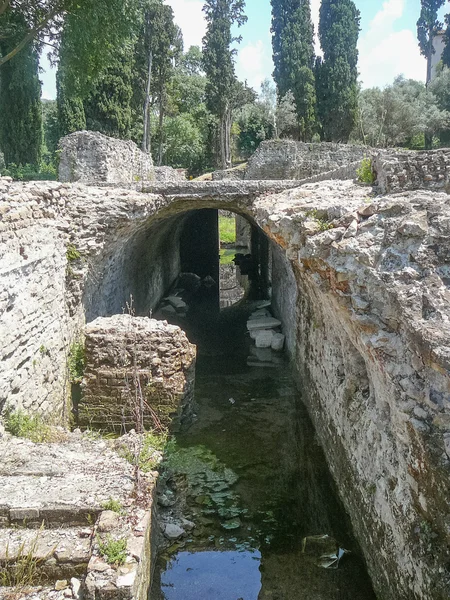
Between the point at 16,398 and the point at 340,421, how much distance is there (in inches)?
159

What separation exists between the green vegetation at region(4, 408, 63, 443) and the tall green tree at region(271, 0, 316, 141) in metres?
25.8

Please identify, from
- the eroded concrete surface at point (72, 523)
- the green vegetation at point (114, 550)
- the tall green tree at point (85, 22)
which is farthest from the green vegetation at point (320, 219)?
the tall green tree at point (85, 22)

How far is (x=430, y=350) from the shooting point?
378 centimetres

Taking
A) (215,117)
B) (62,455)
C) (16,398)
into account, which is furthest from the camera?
(215,117)

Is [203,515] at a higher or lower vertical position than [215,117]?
lower

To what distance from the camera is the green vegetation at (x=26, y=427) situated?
586 cm

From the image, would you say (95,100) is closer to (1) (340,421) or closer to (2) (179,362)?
(2) (179,362)

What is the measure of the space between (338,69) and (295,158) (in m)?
14.7

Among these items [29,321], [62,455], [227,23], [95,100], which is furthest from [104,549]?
[227,23]

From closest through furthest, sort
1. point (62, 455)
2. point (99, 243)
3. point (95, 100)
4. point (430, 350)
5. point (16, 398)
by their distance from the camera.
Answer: point (430, 350) → point (62, 455) → point (16, 398) → point (99, 243) → point (95, 100)

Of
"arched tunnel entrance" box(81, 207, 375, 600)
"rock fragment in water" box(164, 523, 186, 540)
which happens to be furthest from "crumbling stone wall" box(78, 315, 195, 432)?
"rock fragment in water" box(164, 523, 186, 540)

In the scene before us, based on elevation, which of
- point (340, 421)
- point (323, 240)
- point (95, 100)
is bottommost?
point (340, 421)

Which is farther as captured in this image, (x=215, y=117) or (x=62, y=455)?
(x=215, y=117)

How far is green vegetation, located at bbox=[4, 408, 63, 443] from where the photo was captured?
586cm
